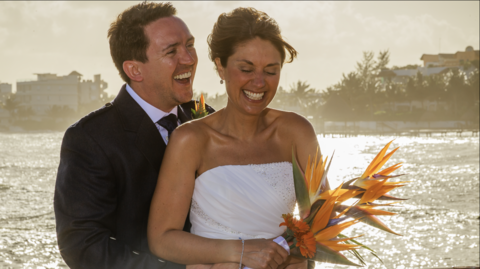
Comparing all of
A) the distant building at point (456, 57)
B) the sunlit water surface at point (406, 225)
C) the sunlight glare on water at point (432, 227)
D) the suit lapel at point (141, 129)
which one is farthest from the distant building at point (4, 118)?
the suit lapel at point (141, 129)

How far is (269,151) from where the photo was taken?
2.70 m

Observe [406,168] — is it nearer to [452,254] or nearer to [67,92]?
[452,254]

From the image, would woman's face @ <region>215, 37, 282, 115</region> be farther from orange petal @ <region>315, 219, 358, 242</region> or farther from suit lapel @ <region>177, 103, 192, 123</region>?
suit lapel @ <region>177, 103, 192, 123</region>

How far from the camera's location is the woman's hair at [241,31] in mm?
2457

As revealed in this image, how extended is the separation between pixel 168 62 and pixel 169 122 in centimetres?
36

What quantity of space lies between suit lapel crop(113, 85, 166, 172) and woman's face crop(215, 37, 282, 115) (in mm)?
569

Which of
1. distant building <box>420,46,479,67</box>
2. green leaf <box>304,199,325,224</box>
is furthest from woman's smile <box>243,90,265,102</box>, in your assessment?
distant building <box>420,46,479,67</box>

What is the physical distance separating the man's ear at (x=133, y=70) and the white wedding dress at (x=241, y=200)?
2.90 feet

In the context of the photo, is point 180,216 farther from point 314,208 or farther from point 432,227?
point 432,227

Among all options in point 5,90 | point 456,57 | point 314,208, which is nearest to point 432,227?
point 314,208

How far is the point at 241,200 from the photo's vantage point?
2604 millimetres

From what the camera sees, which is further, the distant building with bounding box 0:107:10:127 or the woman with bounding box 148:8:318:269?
the distant building with bounding box 0:107:10:127

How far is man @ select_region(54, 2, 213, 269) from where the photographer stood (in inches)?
98.8

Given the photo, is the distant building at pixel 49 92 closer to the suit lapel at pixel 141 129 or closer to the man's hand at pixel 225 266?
the suit lapel at pixel 141 129
